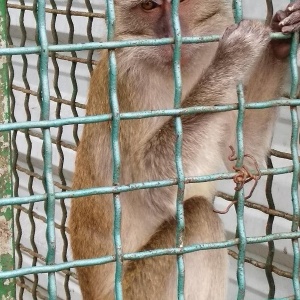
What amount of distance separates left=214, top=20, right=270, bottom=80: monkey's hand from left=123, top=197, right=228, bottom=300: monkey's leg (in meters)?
0.66

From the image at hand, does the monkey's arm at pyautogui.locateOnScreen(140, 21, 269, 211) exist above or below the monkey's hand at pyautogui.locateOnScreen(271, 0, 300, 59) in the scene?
below

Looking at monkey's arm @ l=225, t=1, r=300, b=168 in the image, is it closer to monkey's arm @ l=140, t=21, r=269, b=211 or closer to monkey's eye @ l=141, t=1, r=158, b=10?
monkey's arm @ l=140, t=21, r=269, b=211

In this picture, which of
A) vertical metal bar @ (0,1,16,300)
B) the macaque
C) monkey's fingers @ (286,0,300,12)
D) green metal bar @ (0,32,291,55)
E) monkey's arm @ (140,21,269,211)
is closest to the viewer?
green metal bar @ (0,32,291,55)

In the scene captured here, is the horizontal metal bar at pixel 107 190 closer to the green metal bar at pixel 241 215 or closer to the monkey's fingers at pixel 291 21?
the green metal bar at pixel 241 215

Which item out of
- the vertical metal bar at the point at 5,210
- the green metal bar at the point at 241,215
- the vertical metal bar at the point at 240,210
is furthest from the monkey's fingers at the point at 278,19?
the vertical metal bar at the point at 5,210

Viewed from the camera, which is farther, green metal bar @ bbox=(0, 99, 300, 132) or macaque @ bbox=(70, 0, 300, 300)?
macaque @ bbox=(70, 0, 300, 300)

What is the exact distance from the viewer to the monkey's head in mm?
2768

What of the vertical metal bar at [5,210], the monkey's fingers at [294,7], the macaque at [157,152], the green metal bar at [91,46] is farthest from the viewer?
the macaque at [157,152]

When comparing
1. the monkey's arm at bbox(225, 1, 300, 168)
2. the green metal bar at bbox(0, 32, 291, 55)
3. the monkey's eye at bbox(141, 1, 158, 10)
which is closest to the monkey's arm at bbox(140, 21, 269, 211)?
the monkey's arm at bbox(225, 1, 300, 168)

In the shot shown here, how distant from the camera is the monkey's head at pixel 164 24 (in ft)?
9.08

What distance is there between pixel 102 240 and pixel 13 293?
0.42 metres

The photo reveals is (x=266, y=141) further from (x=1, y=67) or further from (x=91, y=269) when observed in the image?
(x=1, y=67)

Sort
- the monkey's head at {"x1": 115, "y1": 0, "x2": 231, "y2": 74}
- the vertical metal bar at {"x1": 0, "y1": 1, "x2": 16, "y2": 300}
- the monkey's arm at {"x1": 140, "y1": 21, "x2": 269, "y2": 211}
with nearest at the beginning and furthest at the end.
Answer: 1. the monkey's arm at {"x1": 140, "y1": 21, "x2": 269, "y2": 211}
2. the vertical metal bar at {"x1": 0, "y1": 1, "x2": 16, "y2": 300}
3. the monkey's head at {"x1": 115, "y1": 0, "x2": 231, "y2": 74}

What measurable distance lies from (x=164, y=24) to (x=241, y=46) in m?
0.52
